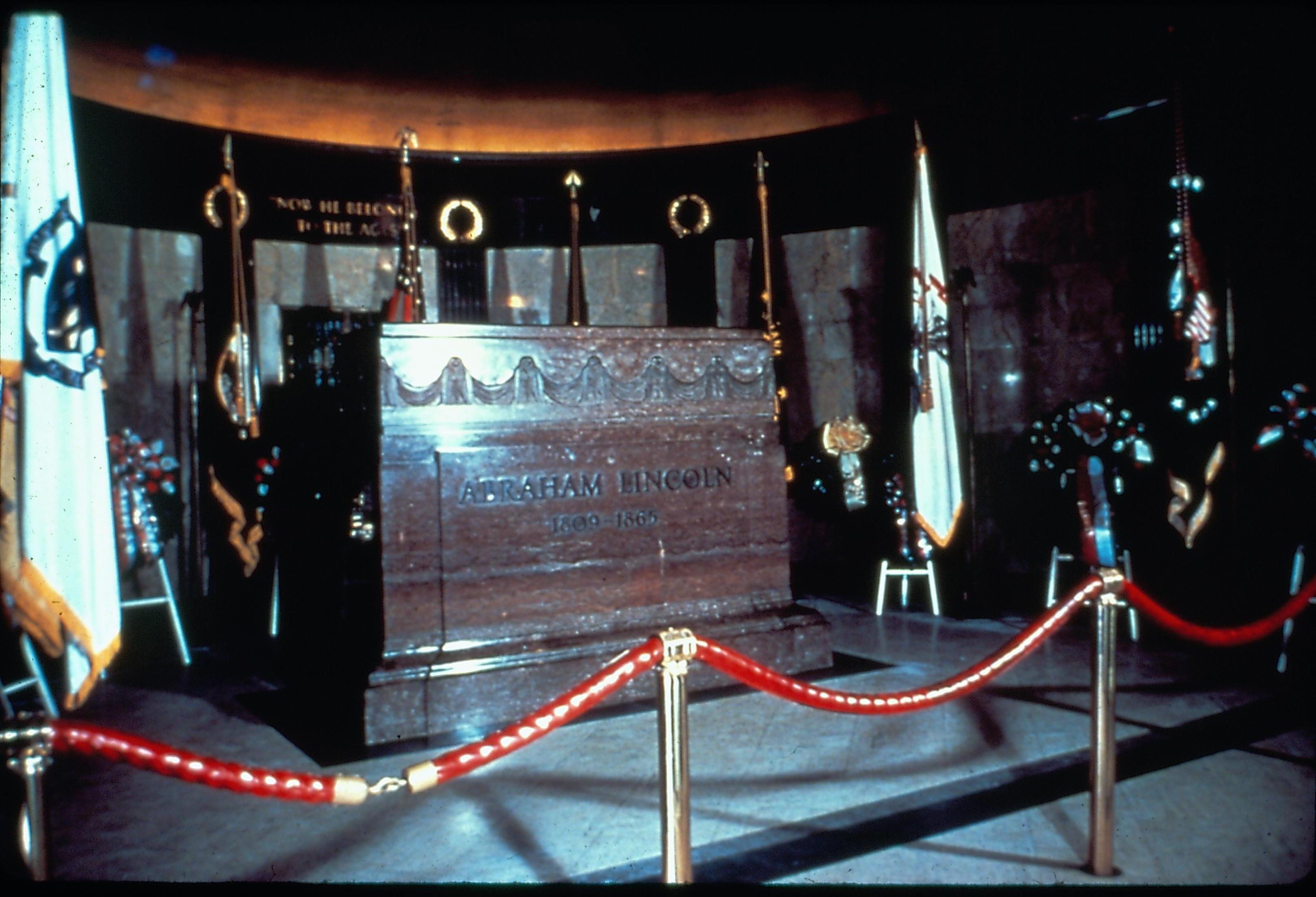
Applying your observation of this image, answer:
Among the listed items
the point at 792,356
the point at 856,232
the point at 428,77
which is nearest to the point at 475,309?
the point at 428,77

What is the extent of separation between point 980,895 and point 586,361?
10.3 ft

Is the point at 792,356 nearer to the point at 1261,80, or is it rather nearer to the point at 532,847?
the point at 1261,80

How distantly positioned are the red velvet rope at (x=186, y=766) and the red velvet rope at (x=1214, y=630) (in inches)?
105

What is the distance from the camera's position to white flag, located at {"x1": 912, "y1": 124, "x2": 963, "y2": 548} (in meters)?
6.63

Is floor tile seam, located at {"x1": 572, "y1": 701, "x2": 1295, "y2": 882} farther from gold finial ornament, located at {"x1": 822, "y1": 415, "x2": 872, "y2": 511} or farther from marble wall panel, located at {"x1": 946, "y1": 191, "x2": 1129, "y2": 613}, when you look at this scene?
gold finial ornament, located at {"x1": 822, "y1": 415, "x2": 872, "y2": 511}

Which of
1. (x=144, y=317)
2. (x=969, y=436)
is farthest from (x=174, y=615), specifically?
(x=969, y=436)

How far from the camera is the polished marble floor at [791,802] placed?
2.76 m

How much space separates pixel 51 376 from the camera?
392 cm

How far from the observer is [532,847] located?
2.89m

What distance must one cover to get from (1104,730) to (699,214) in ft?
21.2

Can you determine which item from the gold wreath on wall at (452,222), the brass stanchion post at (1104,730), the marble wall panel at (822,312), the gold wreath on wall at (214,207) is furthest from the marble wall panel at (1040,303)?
the gold wreath on wall at (214,207)

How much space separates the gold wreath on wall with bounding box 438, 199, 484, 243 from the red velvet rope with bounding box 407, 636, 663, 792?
6.61 meters

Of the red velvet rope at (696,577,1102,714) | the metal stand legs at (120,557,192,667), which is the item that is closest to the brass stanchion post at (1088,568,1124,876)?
the red velvet rope at (696,577,1102,714)

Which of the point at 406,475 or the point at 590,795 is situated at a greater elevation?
the point at 406,475
